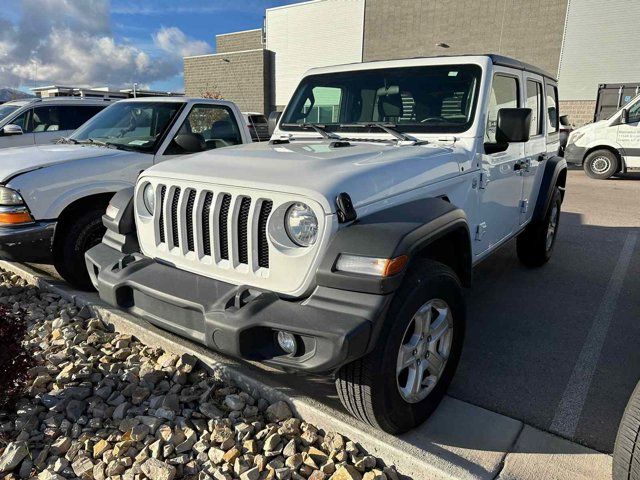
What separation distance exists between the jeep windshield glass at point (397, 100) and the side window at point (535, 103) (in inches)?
48.5

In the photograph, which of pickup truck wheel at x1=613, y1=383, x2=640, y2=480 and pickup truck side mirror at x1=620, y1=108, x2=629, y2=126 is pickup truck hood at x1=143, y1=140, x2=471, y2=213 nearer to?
pickup truck wheel at x1=613, y1=383, x2=640, y2=480

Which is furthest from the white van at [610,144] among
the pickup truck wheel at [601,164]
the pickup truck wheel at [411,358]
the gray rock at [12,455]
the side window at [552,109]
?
the gray rock at [12,455]

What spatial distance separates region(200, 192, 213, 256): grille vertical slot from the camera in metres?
2.50

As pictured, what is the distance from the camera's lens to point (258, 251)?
2311 millimetres

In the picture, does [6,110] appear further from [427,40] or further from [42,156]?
[427,40]

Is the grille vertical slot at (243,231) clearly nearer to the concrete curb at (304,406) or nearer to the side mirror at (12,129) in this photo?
the concrete curb at (304,406)

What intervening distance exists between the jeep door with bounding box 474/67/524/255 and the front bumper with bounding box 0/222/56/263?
11.2 ft

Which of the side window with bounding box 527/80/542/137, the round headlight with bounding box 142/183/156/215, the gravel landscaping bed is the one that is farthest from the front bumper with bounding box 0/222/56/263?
the side window with bounding box 527/80/542/137

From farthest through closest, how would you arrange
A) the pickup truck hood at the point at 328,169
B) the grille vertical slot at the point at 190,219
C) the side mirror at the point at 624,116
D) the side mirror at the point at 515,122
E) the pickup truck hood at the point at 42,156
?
the side mirror at the point at 624,116 < the pickup truck hood at the point at 42,156 < the side mirror at the point at 515,122 < the grille vertical slot at the point at 190,219 < the pickup truck hood at the point at 328,169

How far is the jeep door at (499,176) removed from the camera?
3.50 m

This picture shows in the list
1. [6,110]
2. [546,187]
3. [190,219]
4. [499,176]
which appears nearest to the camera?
[190,219]

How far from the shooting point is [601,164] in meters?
13.0

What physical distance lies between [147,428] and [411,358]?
140 centimetres

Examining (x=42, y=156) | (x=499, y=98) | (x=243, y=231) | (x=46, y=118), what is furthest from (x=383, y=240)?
(x=46, y=118)
